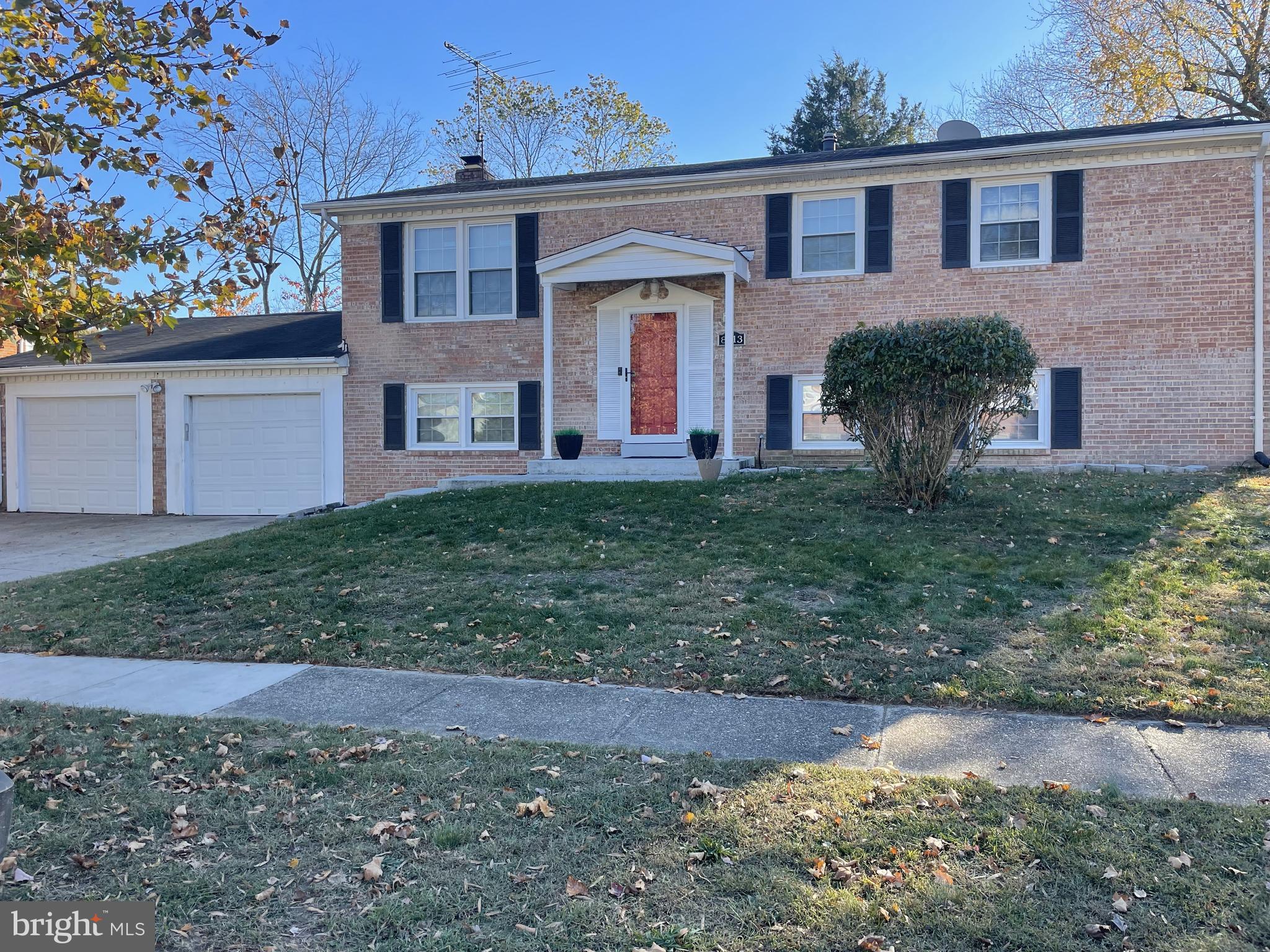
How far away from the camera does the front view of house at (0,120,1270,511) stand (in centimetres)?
1264

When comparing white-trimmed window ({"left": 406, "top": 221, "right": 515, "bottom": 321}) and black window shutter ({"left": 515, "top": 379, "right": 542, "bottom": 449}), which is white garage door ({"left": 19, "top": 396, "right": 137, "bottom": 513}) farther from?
black window shutter ({"left": 515, "top": 379, "right": 542, "bottom": 449})

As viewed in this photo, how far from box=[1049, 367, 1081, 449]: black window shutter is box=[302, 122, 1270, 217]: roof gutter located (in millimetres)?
3137

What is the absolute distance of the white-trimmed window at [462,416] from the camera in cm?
1532

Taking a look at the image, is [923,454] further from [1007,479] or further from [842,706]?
[842,706]

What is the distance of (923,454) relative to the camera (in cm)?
917

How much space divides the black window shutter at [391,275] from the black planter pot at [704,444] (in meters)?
6.01

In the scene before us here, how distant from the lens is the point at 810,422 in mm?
14016

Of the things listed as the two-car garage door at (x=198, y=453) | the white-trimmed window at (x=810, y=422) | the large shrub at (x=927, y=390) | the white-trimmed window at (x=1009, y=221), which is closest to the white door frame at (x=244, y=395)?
the two-car garage door at (x=198, y=453)

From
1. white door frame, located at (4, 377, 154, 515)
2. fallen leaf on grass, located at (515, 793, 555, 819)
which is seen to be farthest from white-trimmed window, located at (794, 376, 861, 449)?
white door frame, located at (4, 377, 154, 515)

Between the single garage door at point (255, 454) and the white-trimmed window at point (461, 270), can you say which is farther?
the single garage door at point (255, 454)

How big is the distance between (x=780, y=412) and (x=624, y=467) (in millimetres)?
2690

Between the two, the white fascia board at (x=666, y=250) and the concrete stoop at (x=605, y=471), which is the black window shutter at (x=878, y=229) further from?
the concrete stoop at (x=605, y=471)

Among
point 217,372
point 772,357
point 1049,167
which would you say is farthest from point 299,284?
point 1049,167

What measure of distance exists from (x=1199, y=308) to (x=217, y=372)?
15607 mm
